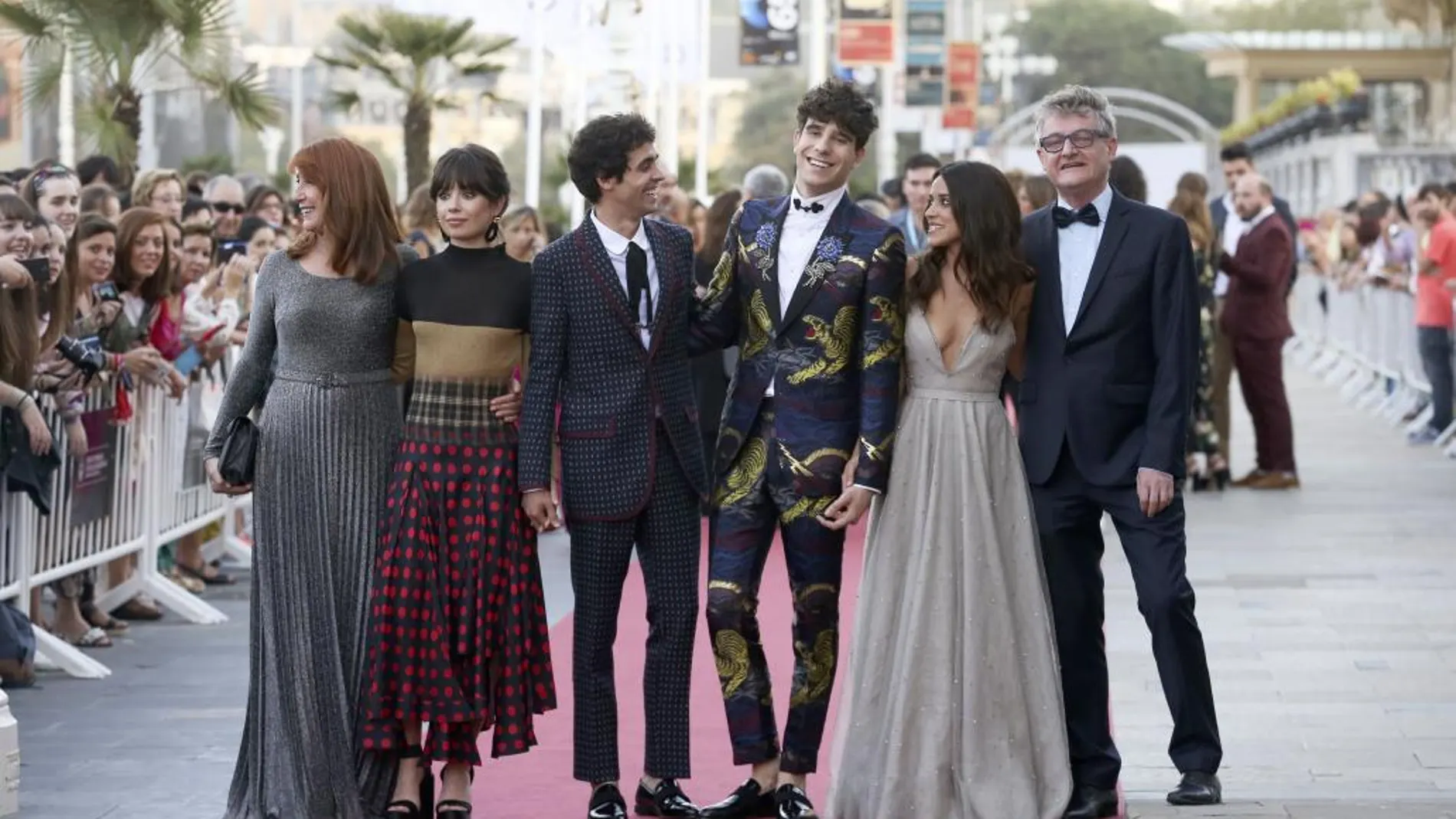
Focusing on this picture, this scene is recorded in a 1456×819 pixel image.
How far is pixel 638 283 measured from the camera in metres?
6.65

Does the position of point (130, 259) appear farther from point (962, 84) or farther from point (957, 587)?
point (962, 84)

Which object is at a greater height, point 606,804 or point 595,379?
point 595,379

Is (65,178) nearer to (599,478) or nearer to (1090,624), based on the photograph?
(599,478)

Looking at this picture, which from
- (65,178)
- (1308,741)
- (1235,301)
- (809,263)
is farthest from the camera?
(1235,301)

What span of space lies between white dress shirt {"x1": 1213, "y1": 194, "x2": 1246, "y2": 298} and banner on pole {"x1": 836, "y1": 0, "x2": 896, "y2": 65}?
1987cm

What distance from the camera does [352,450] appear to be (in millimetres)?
6637

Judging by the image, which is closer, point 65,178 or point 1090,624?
point 1090,624

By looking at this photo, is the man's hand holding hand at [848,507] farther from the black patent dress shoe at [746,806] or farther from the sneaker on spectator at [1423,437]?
the sneaker on spectator at [1423,437]

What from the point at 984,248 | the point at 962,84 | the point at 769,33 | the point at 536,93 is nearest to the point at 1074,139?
the point at 984,248

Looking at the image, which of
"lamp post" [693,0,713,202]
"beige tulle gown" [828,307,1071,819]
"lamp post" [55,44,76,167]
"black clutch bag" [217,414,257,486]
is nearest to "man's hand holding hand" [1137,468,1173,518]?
"beige tulle gown" [828,307,1071,819]

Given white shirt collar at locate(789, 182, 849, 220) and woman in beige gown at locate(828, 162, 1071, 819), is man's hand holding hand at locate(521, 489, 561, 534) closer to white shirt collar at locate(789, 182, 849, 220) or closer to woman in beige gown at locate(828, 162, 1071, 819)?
woman in beige gown at locate(828, 162, 1071, 819)

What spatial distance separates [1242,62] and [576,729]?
75141mm

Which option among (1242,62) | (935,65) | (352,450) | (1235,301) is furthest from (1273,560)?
(1242,62)

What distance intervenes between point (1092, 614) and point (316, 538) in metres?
2.07
